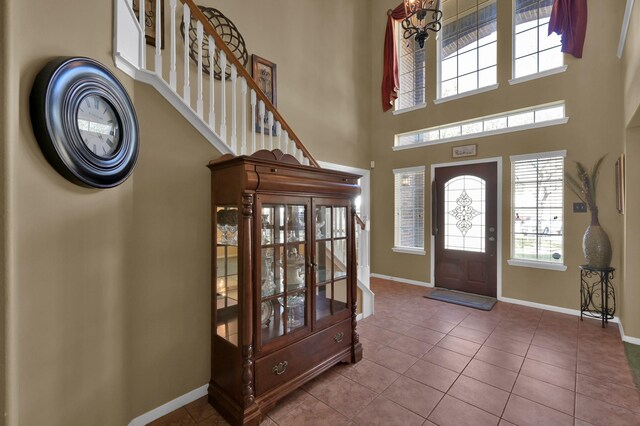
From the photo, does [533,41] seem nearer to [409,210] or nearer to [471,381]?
[409,210]

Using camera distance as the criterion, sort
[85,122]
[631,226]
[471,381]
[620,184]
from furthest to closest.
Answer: [620,184] → [631,226] → [471,381] → [85,122]

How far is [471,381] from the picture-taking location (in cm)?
241

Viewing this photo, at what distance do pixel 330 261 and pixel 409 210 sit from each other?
3457mm

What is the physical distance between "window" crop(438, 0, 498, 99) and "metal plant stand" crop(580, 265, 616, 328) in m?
3.13

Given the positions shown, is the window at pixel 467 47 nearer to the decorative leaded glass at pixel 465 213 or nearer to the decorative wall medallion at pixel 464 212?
the decorative leaded glass at pixel 465 213

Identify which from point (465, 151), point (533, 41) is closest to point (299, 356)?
point (465, 151)

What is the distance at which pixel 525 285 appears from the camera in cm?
429

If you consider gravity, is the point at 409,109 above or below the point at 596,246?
above

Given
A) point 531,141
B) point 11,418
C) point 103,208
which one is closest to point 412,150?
point 531,141

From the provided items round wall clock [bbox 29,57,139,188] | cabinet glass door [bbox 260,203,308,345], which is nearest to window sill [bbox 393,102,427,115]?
cabinet glass door [bbox 260,203,308,345]

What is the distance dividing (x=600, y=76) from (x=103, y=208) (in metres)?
5.64

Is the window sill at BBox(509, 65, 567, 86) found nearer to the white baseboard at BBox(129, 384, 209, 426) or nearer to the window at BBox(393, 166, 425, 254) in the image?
the window at BBox(393, 166, 425, 254)

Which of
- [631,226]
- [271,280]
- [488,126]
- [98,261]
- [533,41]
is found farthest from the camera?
[488,126]

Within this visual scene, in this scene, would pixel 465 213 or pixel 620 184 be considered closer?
pixel 620 184
